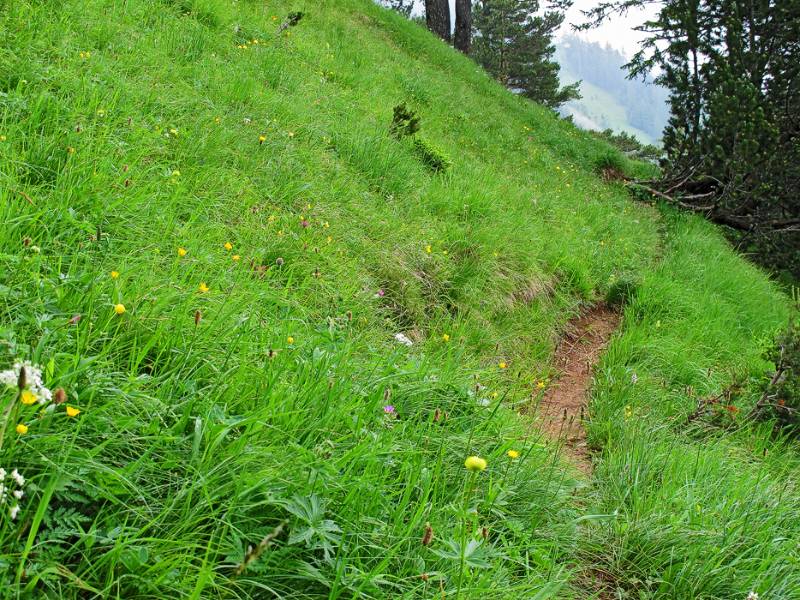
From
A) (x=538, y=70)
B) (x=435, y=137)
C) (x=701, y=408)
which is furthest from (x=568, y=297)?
(x=538, y=70)

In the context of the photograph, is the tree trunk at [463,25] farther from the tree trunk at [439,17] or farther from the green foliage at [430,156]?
the green foliage at [430,156]

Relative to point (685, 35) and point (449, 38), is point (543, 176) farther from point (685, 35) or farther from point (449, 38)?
point (449, 38)

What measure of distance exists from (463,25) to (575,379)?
1501 cm

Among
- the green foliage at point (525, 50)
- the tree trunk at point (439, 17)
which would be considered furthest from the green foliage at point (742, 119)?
the green foliage at point (525, 50)

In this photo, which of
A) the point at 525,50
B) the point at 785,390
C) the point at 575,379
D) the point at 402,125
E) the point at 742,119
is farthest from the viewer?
the point at 525,50

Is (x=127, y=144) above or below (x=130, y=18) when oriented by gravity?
below

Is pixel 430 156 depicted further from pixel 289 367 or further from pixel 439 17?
pixel 439 17

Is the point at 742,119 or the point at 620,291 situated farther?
the point at 742,119

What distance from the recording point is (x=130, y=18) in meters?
4.66

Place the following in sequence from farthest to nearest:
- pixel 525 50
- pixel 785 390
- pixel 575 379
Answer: pixel 525 50
pixel 575 379
pixel 785 390

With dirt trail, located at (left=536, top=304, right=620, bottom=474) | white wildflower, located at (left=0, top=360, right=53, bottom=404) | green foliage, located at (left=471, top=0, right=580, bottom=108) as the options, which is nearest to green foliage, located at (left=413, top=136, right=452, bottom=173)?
dirt trail, located at (left=536, top=304, right=620, bottom=474)

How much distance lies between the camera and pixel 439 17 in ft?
54.5

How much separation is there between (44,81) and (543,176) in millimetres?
7351

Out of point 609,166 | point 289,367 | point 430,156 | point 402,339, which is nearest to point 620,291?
point 430,156
